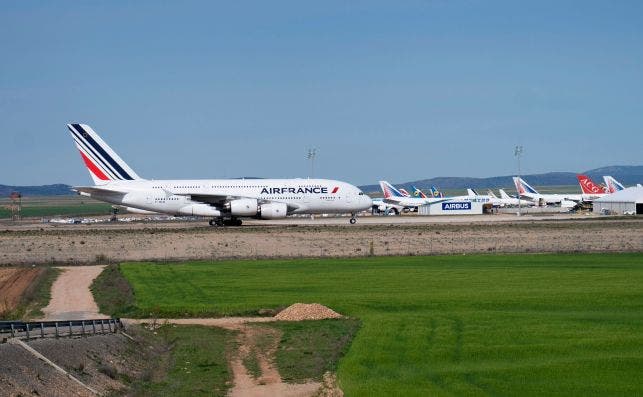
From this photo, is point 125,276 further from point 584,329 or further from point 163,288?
point 584,329

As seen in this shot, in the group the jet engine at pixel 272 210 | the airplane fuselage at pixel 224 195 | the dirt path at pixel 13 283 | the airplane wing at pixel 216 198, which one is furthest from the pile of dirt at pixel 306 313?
the airplane fuselage at pixel 224 195

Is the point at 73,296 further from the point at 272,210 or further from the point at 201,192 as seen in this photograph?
the point at 201,192

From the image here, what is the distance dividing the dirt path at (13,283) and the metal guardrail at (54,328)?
780 centimetres

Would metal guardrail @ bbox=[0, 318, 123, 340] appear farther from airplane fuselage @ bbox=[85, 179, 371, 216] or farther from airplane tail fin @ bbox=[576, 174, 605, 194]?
airplane tail fin @ bbox=[576, 174, 605, 194]

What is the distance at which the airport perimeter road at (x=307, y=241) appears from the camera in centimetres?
5738

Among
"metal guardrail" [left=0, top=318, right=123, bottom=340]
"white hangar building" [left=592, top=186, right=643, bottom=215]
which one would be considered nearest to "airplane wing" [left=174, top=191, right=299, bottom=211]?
"white hangar building" [left=592, top=186, right=643, bottom=215]

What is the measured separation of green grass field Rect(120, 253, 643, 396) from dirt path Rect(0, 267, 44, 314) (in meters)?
4.19

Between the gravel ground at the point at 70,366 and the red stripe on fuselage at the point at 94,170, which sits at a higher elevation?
the red stripe on fuselage at the point at 94,170

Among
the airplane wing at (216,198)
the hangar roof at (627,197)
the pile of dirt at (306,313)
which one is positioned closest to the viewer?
the pile of dirt at (306,313)

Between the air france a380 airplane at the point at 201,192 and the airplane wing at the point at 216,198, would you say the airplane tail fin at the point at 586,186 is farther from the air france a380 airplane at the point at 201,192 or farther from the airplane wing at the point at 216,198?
the airplane wing at the point at 216,198

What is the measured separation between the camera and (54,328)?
884 inches

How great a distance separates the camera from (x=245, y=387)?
20.2m

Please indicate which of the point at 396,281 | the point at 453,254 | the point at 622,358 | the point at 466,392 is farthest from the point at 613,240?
the point at 466,392

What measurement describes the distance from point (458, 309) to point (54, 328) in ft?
44.9
